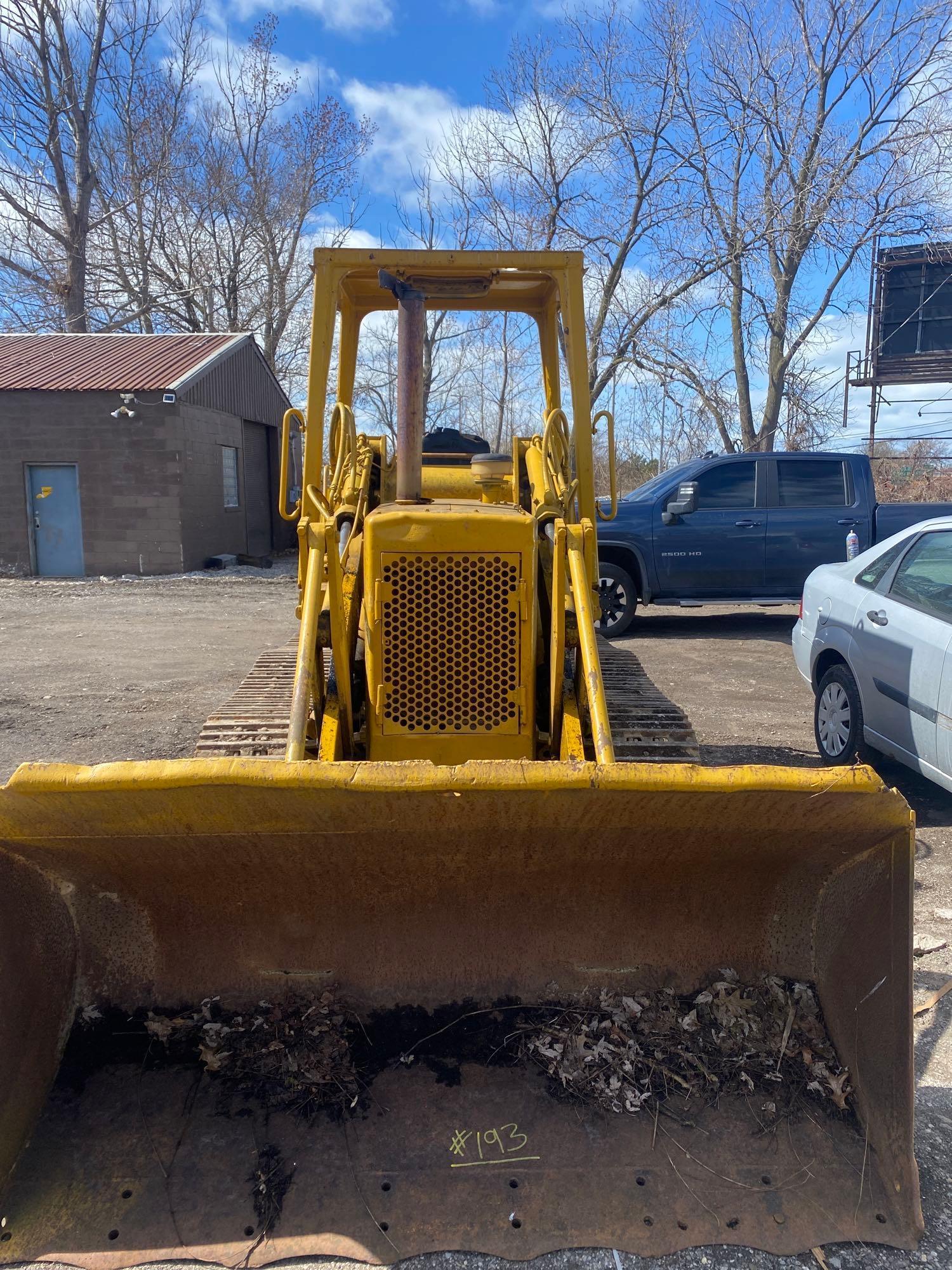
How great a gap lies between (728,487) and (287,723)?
832cm

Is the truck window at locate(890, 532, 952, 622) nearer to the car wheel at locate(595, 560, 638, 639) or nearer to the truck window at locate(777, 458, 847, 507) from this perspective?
the car wheel at locate(595, 560, 638, 639)

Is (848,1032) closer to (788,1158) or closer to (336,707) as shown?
(788,1158)

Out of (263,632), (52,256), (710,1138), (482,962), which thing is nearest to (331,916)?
(482,962)

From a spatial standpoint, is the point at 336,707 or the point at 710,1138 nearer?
the point at 710,1138

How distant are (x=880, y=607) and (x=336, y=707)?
3.39m

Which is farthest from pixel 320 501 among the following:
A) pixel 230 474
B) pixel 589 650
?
pixel 230 474

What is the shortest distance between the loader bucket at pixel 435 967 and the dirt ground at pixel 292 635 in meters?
0.13

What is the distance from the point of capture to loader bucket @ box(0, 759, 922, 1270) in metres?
2.21

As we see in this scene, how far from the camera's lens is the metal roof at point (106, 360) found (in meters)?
17.4

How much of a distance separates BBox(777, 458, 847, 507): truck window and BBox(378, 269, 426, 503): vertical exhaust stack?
26.6 ft

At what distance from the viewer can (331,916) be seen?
2803 millimetres

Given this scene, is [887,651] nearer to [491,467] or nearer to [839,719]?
[839,719]

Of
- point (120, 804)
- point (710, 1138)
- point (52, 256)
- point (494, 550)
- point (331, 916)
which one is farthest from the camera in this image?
point (52, 256)

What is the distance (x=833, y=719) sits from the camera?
571 centimetres
